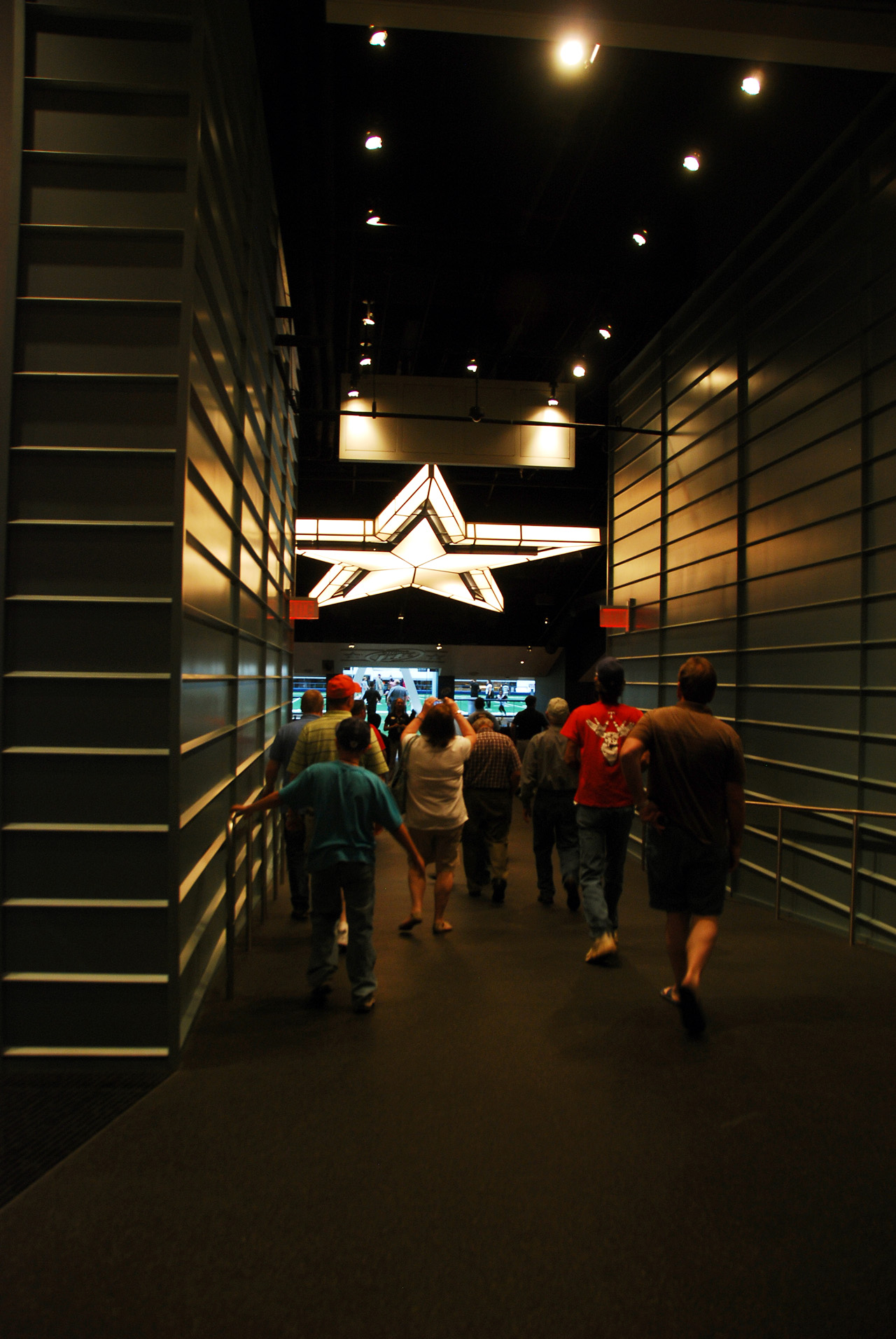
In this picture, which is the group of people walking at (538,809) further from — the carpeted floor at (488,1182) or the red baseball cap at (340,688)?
the carpeted floor at (488,1182)

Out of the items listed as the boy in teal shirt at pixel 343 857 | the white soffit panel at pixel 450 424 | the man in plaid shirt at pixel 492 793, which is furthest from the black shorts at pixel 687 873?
the white soffit panel at pixel 450 424

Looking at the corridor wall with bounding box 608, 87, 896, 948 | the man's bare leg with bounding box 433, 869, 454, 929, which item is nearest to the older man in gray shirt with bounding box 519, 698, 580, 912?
the man's bare leg with bounding box 433, 869, 454, 929

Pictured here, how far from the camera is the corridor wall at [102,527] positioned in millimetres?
3238

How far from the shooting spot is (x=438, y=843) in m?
5.23

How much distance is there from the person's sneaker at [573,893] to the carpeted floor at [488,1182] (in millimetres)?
2143

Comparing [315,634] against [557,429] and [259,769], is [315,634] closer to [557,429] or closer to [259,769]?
[557,429]

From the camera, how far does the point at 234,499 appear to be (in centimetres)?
483

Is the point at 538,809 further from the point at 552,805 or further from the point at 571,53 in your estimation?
the point at 571,53

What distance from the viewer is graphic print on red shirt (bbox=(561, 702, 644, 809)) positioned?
457 cm

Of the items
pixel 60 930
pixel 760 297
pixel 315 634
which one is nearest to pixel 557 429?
pixel 760 297

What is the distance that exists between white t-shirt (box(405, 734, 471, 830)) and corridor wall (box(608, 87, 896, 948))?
3.05 m

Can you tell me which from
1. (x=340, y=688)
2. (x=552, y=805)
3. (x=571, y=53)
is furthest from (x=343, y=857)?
(x=571, y=53)

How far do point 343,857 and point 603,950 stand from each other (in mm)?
1767

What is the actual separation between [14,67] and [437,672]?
73.8ft
